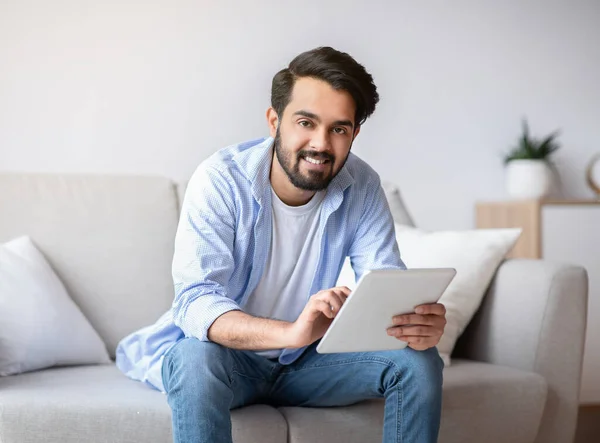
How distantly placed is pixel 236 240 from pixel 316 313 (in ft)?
1.14

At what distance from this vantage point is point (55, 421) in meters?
1.73

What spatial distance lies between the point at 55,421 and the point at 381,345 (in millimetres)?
693

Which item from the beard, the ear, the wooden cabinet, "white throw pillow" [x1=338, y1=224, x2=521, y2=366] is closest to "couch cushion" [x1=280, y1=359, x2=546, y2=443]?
"white throw pillow" [x1=338, y1=224, x2=521, y2=366]

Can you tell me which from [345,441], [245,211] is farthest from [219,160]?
[345,441]

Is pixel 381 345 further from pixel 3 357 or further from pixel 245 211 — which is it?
pixel 3 357

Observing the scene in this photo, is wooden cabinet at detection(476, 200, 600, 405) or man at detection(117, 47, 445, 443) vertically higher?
man at detection(117, 47, 445, 443)

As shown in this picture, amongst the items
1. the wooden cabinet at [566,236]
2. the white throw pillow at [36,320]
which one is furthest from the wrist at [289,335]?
the wooden cabinet at [566,236]

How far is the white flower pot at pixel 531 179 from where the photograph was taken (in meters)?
3.73

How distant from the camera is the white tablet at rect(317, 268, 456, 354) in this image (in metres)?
1.45

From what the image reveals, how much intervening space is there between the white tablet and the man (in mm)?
34

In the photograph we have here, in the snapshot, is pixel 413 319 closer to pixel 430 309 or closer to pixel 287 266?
pixel 430 309

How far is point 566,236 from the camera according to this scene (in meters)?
3.67

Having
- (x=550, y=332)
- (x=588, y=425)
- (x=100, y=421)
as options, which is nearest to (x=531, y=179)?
(x=588, y=425)

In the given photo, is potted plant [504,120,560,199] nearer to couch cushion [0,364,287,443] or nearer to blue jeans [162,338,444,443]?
blue jeans [162,338,444,443]
